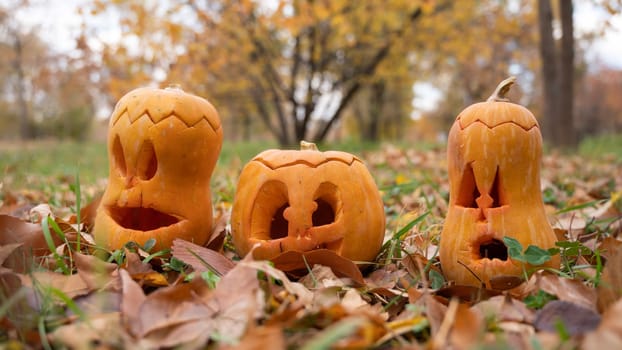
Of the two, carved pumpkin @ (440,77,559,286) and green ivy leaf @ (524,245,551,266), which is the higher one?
carved pumpkin @ (440,77,559,286)

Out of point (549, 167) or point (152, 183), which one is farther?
point (549, 167)

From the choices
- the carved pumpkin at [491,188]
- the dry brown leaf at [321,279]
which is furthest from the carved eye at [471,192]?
the dry brown leaf at [321,279]

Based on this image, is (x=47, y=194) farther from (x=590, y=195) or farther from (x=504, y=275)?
(x=590, y=195)

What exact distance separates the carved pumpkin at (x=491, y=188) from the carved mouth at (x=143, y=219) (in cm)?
99

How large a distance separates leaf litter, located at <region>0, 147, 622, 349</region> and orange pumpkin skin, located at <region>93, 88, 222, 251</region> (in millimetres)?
112

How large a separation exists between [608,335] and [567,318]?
21 cm

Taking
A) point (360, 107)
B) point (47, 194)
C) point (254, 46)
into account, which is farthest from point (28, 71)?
point (47, 194)

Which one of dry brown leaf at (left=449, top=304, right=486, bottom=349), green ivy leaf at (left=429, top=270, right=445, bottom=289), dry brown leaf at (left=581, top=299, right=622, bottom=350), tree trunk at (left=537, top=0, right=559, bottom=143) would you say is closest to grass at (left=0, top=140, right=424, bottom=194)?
green ivy leaf at (left=429, top=270, right=445, bottom=289)

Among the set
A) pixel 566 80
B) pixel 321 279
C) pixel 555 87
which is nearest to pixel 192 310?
pixel 321 279

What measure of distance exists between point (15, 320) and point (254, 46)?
22.5ft

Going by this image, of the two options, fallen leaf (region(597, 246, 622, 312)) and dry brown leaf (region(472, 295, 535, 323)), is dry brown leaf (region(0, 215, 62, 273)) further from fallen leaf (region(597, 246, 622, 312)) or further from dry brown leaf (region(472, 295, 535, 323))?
fallen leaf (region(597, 246, 622, 312))

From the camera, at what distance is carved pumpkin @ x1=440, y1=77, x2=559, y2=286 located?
1481mm

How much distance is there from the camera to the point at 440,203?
8.67 ft

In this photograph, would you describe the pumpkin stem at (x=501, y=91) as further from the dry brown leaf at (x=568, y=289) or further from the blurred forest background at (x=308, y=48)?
the blurred forest background at (x=308, y=48)
